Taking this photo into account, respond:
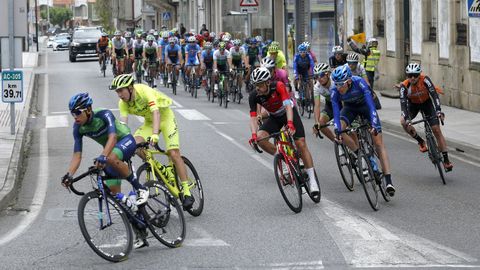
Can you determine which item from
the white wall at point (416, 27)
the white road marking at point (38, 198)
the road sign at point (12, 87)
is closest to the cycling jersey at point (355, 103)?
the white road marking at point (38, 198)

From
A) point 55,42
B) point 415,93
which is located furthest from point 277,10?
point 55,42

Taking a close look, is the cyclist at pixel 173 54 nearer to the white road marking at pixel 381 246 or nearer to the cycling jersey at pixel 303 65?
the cycling jersey at pixel 303 65

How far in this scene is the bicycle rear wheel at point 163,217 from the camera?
10109 millimetres

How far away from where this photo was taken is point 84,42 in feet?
192

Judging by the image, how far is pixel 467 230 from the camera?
10852 mm

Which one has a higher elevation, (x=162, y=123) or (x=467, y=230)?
(x=162, y=123)

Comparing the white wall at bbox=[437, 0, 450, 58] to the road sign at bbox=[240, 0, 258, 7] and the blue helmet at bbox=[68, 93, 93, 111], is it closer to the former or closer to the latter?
the road sign at bbox=[240, 0, 258, 7]

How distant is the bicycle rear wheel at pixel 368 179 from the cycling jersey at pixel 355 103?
420 mm

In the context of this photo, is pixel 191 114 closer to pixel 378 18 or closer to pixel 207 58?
pixel 207 58

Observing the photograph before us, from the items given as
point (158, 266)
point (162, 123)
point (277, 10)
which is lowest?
point (158, 266)

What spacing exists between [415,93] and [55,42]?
3061 inches

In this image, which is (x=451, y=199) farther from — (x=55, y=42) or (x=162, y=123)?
(x=55, y=42)

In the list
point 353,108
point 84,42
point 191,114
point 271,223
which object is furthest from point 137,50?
point 271,223

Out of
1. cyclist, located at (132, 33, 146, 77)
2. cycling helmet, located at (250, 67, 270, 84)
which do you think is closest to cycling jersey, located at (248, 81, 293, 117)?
cycling helmet, located at (250, 67, 270, 84)
